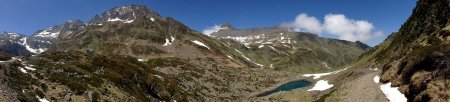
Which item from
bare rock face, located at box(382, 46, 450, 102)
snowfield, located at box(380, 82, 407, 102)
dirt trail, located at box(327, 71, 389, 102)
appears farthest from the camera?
dirt trail, located at box(327, 71, 389, 102)

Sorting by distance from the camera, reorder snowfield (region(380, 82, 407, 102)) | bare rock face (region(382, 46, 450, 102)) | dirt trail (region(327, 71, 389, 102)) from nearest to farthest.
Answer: bare rock face (region(382, 46, 450, 102))
snowfield (region(380, 82, 407, 102))
dirt trail (region(327, 71, 389, 102))

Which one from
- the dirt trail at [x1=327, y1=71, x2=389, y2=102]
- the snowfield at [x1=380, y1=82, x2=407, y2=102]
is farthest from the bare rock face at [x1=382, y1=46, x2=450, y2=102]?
the dirt trail at [x1=327, y1=71, x2=389, y2=102]

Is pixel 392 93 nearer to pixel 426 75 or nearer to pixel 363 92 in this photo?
pixel 363 92

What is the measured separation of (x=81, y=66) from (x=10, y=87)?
27506 millimetres

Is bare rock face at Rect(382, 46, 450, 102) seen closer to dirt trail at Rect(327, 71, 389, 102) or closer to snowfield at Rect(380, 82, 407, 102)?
snowfield at Rect(380, 82, 407, 102)

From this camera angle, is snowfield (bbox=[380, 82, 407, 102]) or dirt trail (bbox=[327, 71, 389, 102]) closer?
snowfield (bbox=[380, 82, 407, 102])

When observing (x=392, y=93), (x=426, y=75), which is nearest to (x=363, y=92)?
(x=392, y=93)

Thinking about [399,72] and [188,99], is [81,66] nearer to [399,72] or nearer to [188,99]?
[188,99]

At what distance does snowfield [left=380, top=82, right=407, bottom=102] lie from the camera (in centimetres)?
5598

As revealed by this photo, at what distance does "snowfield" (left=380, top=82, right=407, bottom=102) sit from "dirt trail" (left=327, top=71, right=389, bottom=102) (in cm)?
69

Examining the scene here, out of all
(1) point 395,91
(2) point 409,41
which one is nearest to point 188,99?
(1) point 395,91

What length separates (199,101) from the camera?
85.7m

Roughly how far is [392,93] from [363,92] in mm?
6134

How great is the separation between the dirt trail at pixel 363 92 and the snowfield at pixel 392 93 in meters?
0.69
